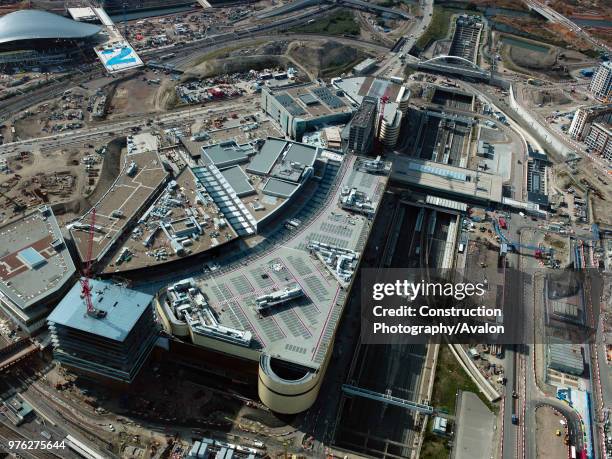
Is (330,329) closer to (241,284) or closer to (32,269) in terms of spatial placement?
(241,284)

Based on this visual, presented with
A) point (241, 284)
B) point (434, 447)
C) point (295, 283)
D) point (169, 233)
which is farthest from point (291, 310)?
point (434, 447)

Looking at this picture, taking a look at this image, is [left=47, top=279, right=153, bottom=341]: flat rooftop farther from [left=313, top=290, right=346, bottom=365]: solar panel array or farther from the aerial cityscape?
[left=313, top=290, right=346, bottom=365]: solar panel array

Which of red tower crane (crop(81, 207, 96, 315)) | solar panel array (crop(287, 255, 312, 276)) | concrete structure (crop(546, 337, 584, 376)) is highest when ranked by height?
red tower crane (crop(81, 207, 96, 315))

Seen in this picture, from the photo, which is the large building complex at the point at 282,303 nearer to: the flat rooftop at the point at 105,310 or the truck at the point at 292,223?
the truck at the point at 292,223

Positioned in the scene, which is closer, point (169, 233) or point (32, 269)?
point (32, 269)

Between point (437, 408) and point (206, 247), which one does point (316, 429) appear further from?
point (206, 247)

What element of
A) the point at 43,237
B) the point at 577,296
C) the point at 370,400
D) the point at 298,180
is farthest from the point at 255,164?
the point at 577,296

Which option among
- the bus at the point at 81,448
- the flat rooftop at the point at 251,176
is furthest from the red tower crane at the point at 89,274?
the flat rooftop at the point at 251,176

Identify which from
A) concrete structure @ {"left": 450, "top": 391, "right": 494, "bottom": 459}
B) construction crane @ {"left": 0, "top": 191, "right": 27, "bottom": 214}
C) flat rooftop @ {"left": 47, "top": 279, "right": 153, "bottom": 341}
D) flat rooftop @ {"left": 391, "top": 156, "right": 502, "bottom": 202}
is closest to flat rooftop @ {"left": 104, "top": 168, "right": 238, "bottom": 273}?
flat rooftop @ {"left": 47, "top": 279, "right": 153, "bottom": 341}
